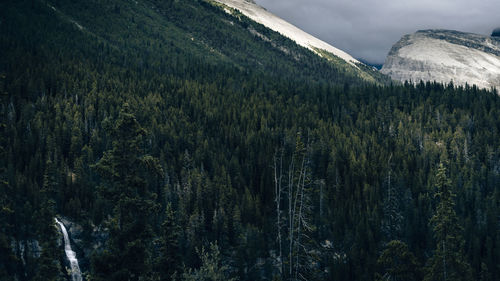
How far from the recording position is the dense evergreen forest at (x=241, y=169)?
1678 inches

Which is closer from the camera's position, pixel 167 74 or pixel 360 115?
pixel 360 115

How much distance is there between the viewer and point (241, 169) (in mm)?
109438

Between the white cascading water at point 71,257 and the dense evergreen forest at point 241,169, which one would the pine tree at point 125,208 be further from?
the white cascading water at point 71,257

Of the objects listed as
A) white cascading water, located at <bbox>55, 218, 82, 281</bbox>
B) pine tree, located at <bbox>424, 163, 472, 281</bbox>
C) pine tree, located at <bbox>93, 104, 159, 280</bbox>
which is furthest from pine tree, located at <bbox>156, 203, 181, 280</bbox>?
white cascading water, located at <bbox>55, 218, 82, 281</bbox>

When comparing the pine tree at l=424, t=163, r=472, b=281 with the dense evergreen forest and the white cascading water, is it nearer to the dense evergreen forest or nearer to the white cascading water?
the dense evergreen forest

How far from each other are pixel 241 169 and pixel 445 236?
249ft

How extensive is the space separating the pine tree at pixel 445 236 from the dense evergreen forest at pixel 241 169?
160mm

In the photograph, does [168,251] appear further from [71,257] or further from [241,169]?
[241,169]

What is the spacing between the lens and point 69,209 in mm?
85375

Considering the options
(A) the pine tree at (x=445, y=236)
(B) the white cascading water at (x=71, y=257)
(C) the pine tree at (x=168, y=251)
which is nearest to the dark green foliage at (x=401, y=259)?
(A) the pine tree at (x=445, y=236)

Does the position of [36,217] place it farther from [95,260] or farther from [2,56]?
[2,56]

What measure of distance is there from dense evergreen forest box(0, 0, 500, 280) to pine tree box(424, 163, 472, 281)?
160 millimetres

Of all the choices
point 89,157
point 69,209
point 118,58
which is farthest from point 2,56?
point 69,209

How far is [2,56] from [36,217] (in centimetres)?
9988
